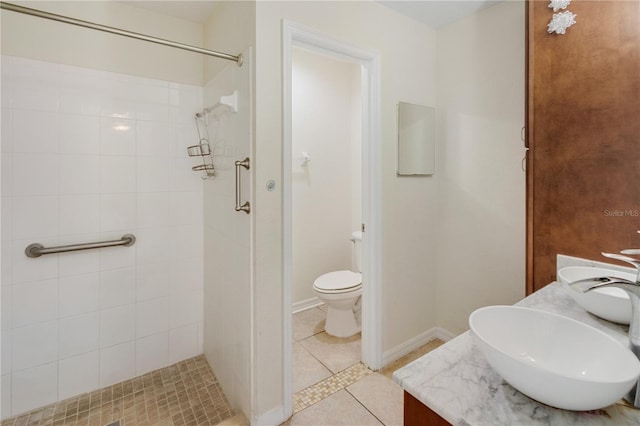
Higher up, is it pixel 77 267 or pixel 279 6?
pixel 279 6

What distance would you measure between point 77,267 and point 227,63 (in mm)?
Answer: 1532

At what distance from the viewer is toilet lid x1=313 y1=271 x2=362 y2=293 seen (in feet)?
7.76

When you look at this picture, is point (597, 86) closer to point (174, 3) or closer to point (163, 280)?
point (174, 3)

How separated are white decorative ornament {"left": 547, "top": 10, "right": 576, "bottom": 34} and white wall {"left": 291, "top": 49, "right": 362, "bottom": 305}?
184cm

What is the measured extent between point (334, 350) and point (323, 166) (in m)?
1.68

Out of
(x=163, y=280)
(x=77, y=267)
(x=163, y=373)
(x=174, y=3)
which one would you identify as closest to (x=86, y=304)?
(x=77, y=267)

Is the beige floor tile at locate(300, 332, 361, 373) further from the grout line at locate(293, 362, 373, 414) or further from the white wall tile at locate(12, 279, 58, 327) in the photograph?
the white wall tile at locate(12, 279, 58, 327)

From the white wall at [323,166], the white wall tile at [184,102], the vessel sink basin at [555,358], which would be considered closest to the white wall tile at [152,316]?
the white wall at [323,166]

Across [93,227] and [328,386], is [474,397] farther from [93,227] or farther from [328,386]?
[93,227]

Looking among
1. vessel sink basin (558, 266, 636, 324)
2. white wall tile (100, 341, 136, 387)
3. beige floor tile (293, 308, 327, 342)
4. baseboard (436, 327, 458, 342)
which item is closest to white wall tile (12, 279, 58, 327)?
white wall tile (100, 341, 136, 387)

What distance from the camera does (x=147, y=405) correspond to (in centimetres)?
177

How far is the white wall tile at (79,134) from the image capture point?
5.72ft

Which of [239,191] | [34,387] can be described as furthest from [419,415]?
[34,387]

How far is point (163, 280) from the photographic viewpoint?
210cm
